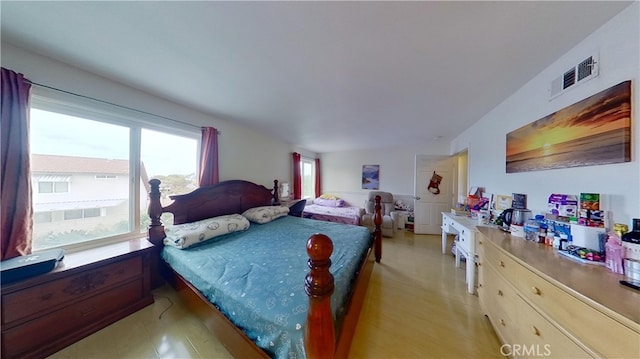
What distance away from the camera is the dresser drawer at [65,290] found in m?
1.25

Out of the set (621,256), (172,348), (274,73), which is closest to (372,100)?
(274,73)

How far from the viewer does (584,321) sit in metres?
0.80

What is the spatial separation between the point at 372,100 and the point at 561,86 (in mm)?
1533

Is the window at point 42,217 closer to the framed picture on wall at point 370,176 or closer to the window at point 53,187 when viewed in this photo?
the window at point 53,187

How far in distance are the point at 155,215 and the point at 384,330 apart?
8.60 ft

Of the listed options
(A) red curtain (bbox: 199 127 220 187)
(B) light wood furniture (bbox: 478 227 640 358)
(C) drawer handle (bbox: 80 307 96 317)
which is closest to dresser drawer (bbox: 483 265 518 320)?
(B) light wood furniture (bbox: 478 227 640 358)

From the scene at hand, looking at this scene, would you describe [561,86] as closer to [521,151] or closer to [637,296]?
[521,151]

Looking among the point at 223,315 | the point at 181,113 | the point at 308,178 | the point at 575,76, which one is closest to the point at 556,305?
the point at 575,76

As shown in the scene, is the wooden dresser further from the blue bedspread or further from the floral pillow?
the floral pillow

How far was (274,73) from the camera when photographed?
5.67ft

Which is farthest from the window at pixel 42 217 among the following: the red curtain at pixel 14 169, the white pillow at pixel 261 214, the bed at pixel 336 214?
the bed at pixel 336 214

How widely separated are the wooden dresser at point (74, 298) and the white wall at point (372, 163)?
4764 mm

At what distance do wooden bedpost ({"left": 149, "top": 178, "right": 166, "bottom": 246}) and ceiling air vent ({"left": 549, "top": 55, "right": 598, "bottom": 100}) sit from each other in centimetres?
381

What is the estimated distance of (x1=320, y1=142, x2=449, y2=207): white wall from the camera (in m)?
5.15
